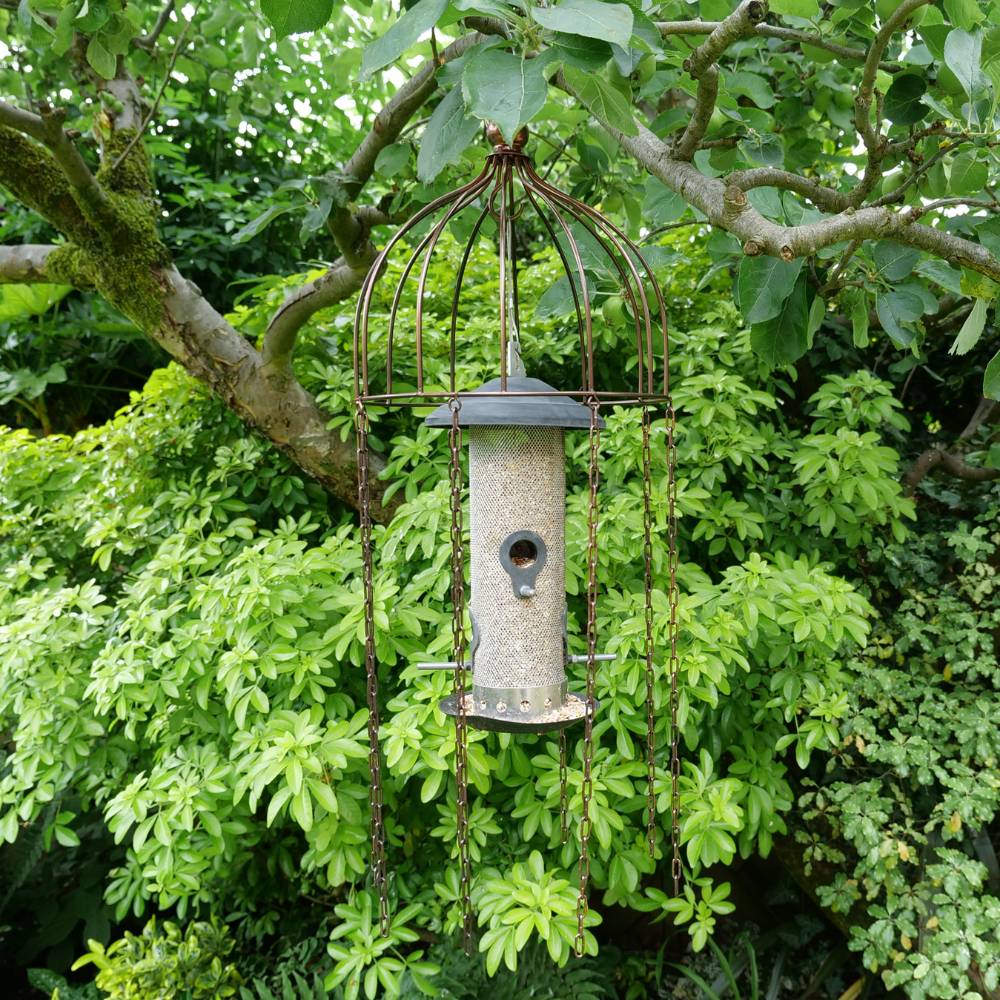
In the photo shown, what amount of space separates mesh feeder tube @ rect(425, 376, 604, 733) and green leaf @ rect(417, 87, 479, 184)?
0.46 meters

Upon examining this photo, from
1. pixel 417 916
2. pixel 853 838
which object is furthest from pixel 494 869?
pixel 853 838

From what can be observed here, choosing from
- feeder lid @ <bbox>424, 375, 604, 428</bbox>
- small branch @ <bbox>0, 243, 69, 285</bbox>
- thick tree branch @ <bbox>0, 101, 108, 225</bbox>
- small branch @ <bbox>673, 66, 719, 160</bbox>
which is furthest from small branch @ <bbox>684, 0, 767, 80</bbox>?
small branch @ <bbox>0, 243, 69, 285</bbox>

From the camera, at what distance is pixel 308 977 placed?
276cm

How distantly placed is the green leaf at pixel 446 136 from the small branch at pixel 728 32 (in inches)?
15.3

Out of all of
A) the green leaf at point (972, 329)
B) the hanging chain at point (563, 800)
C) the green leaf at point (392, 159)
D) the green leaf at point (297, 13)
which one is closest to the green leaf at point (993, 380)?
the green leaf at point (972, 329)

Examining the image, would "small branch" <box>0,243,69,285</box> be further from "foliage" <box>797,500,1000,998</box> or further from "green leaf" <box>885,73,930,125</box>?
"foliage" <box>797,500,1000,998</box>

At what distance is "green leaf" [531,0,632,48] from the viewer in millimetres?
710

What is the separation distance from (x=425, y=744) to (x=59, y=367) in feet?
9.84

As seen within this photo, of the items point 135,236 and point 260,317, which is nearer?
point 135,236

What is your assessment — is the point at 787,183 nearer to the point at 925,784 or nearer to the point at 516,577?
the point at 516,577

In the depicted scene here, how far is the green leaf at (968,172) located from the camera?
47.6 inches

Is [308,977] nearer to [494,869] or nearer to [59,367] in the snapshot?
[494,869]

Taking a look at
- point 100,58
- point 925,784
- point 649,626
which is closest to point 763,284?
point 649,626

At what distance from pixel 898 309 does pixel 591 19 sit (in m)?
0.95
